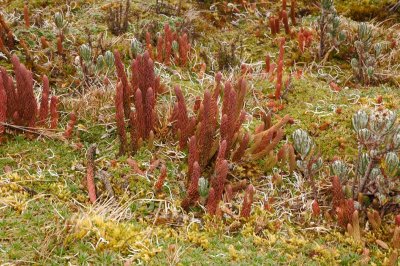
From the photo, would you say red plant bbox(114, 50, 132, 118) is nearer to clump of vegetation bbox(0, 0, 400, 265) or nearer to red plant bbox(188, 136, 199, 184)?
clump of vegetation bbox(0, 0, 400, 265)

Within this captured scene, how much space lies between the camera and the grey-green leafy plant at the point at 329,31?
6.20m

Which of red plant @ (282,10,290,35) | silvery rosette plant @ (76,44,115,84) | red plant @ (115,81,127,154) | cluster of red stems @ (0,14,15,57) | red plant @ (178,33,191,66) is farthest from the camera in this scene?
red plant @ (282,10,290,35)

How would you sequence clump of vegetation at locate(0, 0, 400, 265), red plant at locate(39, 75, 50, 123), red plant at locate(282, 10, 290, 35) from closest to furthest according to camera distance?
clump of vegetation at locate(0, 0, 400, 265) → red plant at locate(39, 75, 50, 123) → red plant at locate(282, 10, 290, 35)

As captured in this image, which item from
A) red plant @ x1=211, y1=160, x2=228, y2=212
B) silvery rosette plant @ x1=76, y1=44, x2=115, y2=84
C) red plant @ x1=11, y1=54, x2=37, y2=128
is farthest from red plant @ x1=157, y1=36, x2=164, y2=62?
red plant @ x1=211, y1=160, x2=228, y2=212

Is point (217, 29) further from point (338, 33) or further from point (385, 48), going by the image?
point (385, 48)

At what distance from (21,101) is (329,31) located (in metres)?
3.90

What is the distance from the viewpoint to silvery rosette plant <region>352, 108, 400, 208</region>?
350 cm

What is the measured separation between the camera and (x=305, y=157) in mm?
3979

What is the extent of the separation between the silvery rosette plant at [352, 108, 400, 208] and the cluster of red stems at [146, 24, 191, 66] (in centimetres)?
270

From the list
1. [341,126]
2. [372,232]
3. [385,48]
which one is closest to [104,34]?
[341,126]

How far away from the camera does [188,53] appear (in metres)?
6.18

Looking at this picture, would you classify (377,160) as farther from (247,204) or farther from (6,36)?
(6,36)

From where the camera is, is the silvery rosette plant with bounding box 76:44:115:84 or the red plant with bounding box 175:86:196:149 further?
the silvery rosette plant with bounding box 76:44:115:84

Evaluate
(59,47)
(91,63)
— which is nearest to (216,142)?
(91,63)
